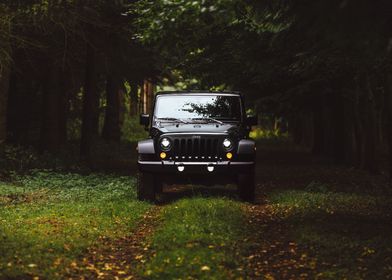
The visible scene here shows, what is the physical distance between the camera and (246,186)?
546 inches

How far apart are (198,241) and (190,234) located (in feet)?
1.42

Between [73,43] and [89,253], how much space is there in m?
14.9

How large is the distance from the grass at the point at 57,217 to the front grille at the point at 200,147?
140cm

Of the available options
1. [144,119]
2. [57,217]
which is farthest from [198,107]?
[57,217]

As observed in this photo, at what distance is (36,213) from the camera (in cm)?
1248

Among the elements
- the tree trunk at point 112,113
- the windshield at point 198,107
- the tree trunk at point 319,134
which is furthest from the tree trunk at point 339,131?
the windshield at point 198,107

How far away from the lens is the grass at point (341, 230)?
27.7 ft

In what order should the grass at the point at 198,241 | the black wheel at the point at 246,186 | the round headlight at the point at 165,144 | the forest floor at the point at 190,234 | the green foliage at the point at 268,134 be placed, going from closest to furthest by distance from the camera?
the grass at the point at 198,241
the forest floor at the point at 190,234
the round headlight at the point at 165,144
the black wheel at the point at 246,186
the green foliage at the point at 268,134

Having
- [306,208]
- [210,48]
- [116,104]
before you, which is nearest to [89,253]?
[306,208]

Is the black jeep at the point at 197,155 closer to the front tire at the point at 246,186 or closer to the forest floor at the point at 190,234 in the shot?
the front tire at the point at 246,186

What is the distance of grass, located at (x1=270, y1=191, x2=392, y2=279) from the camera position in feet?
27.7

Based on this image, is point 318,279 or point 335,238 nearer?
point 318,279

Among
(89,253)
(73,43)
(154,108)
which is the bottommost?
(89,253)

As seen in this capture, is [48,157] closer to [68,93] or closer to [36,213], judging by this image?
[68,93]
